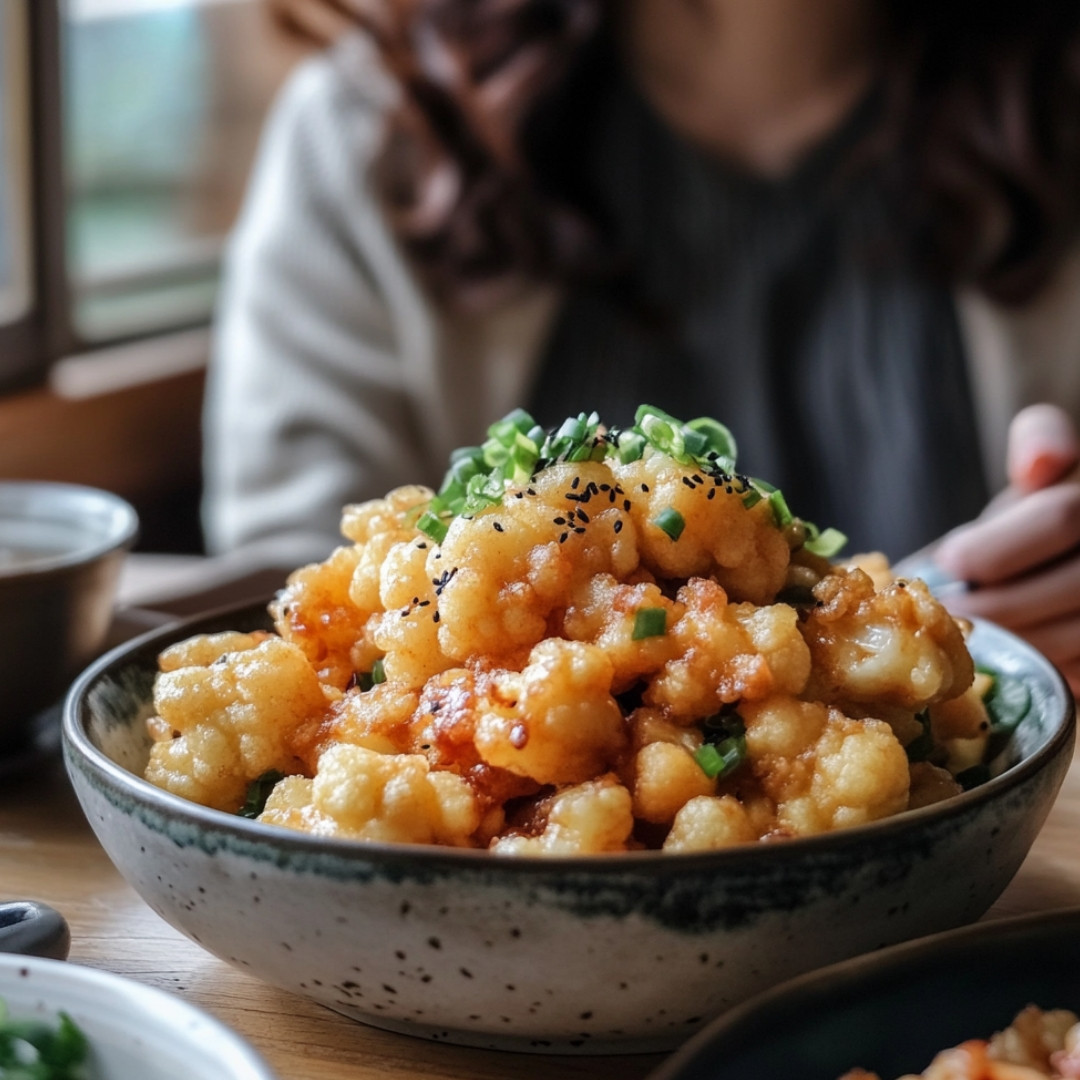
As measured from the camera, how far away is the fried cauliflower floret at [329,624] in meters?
0.88

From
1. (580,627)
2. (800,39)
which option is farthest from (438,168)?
(580,627)

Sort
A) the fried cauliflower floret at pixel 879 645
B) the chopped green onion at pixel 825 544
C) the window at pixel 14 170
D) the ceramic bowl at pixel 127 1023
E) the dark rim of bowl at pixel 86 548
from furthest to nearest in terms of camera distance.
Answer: the window at pixel 14 170 < the dark rim of bowl at pixel 86 548 < the chopped green onion at pixel 825 544 < the fried cauliflower floret at pixel 879 645 < the ceramic bowl at pixel 127 1023

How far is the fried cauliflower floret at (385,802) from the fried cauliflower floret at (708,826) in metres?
0.11

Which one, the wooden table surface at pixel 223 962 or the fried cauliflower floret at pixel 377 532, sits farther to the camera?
the fried cauliflower floret at pixel 377 532

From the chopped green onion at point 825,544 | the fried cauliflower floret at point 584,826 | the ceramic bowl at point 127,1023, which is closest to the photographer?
the ceramic bowl at point 127,1023

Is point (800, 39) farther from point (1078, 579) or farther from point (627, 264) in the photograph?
point (1078, 579)

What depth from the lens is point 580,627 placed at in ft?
2.53

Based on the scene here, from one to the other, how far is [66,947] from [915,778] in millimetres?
494

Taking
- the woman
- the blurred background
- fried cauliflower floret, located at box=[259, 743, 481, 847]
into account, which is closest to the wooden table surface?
fried cauliflower floret, located at box=[259, 743, 481, 847]

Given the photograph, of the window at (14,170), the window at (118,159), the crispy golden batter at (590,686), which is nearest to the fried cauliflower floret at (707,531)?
the crispy golden batter at (590,686)

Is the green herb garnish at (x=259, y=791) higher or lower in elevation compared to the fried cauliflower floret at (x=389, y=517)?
lower

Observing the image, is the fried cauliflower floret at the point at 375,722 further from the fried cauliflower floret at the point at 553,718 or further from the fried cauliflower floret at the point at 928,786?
the fried cauliflower floret at the point at 928,786

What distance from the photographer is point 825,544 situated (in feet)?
3.02

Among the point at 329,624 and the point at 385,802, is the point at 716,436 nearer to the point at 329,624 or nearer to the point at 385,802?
the point at 329,624
